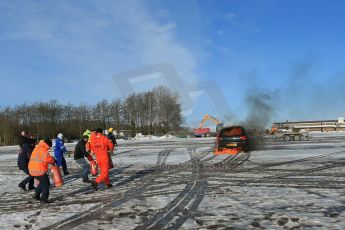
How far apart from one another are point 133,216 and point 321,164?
417 inches

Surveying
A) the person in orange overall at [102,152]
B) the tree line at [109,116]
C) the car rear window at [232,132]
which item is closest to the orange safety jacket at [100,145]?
the person in orange overall at [102,152]

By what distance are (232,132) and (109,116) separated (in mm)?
61462

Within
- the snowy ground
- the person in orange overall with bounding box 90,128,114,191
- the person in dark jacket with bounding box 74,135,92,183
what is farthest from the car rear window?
the person in orange overall with bounding box 90,128,114,191

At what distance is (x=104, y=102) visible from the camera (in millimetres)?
83812

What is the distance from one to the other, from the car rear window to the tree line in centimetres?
5435

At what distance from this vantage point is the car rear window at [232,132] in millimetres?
23109

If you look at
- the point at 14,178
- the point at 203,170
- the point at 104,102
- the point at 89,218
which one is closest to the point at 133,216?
the point at 89,218

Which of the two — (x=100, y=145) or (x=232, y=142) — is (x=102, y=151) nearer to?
(x=100, y=145)

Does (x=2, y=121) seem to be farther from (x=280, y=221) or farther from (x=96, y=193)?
(x=280, y=221)

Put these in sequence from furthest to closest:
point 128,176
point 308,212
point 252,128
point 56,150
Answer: point 252,128 < point 56,150 < point 128,176 < point 308,212

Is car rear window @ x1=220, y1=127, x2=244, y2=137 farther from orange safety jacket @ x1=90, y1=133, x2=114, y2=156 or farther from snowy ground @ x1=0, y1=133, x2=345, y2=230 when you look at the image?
orange safety jacket @ x1=90, y1=133, x2=114, y2=156

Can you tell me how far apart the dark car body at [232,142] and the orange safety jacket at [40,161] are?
15.1m

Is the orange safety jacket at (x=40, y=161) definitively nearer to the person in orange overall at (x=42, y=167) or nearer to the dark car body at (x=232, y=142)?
the person in orange overall at (x=42, y=167)

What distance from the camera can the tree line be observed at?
77812mm
